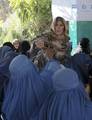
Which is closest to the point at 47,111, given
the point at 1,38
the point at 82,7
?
the point at 82,7

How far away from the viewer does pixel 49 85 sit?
3910mm

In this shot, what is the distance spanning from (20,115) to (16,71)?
0.37 m

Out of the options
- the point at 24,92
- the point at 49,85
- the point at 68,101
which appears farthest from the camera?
the point at 24,92

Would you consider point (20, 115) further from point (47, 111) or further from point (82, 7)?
point (82, 7)

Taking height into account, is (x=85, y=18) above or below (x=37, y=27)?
above

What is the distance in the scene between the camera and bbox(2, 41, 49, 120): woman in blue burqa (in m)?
4.04

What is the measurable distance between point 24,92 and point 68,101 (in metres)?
0.74

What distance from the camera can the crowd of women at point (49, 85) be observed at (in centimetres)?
346

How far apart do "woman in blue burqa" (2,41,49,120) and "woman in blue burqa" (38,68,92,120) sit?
386 millimetres

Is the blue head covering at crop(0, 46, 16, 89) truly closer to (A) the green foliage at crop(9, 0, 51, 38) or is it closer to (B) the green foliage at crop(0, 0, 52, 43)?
(B) the green foliage at crop(0, 0, 52, 43)

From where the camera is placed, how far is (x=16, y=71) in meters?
4.22

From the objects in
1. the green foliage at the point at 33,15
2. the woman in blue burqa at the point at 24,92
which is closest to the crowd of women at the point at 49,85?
the woman in blue burqa at the point at 24,92

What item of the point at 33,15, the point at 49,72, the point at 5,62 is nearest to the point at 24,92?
the point at 49,72

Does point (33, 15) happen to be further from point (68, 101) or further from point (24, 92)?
point (68, 101)
